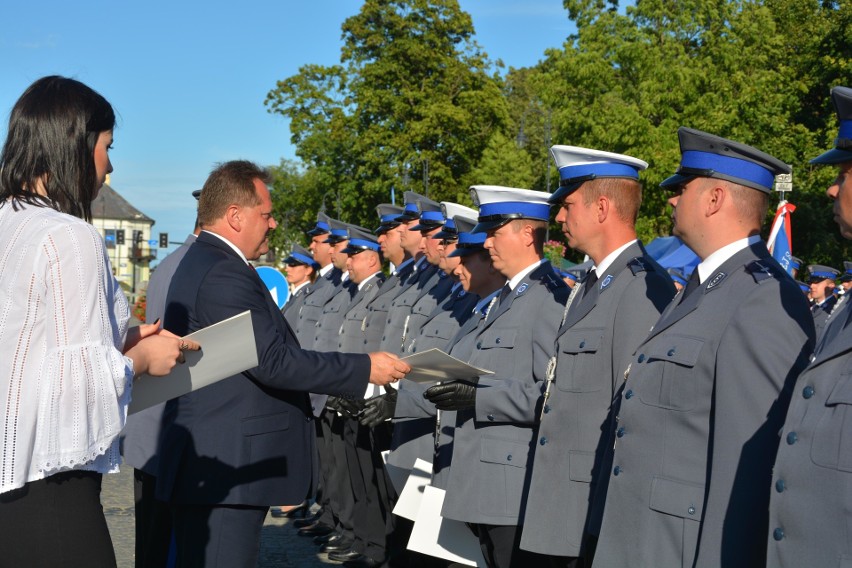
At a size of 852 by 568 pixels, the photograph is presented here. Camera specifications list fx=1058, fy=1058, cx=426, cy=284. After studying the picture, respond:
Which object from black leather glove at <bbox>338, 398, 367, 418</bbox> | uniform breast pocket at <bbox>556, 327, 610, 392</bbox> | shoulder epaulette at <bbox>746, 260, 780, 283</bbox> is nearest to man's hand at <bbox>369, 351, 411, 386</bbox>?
uniform breast pocket at <bbox>556, 327, 610, 392</bbox>

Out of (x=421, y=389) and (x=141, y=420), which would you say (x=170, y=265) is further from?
(x=421, y=389)

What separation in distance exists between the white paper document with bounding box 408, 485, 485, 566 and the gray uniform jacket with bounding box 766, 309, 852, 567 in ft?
8.56

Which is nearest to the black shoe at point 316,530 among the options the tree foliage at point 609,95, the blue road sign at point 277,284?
the blue road sign at point 277,284

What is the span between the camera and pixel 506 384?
15.7 ft

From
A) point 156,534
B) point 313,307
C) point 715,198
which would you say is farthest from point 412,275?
point 715,198

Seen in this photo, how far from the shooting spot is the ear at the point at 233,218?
489 cm

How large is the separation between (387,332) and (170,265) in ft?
8.72

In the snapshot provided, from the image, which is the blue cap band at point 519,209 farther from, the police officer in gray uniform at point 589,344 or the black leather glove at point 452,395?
the black leather glove at point 452,395

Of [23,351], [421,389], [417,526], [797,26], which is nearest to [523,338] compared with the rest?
[417,526]

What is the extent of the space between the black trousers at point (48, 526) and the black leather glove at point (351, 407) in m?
2.77

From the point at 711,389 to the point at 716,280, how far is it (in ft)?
1.28

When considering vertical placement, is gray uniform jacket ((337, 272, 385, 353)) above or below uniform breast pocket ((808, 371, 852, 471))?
below

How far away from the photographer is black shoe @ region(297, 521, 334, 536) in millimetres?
9445

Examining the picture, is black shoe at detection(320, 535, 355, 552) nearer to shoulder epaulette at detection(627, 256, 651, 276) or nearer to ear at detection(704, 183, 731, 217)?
shoulder epaulette at detection(627, 256, 651, 276)
